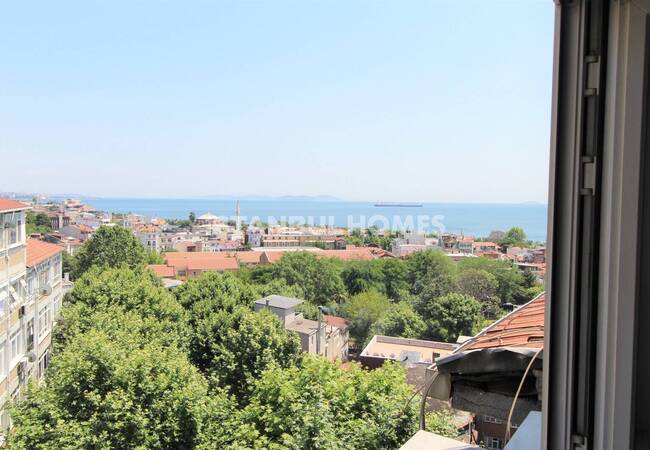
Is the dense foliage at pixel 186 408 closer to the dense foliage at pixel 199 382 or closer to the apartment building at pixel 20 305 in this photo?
the dense foliage at pixel 199 382

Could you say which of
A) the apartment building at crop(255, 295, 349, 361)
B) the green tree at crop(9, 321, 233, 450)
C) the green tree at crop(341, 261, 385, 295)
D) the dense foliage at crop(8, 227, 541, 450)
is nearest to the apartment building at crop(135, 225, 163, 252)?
the green tree at crop(341, 261, 385, 295)

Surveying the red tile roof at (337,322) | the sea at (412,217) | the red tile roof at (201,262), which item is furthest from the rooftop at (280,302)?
the sea at (412,217)

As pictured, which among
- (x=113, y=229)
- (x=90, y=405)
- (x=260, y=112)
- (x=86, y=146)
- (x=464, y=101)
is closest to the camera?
(x=90, y=405)

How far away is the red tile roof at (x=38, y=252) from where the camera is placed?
→ 7.68 m

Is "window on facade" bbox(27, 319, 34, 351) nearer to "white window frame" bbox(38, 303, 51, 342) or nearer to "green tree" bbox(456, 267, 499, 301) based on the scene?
"white window frame" bbox(38, 303, 51, 342)

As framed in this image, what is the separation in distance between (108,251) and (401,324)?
10.4 meters

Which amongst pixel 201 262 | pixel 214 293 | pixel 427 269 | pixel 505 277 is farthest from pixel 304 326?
pixel 201 262

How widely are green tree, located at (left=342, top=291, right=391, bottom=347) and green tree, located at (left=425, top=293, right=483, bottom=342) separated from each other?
9.47 feet

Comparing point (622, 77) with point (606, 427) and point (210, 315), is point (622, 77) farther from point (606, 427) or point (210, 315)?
point (210, 315)

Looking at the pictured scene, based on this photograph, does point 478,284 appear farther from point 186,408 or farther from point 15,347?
point 15,347

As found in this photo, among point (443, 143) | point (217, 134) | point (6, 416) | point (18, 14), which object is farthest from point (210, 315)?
point (217, 134)

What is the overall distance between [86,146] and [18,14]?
3377 centimetres

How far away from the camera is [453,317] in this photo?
1549 centimetres

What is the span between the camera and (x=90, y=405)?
195 inches
